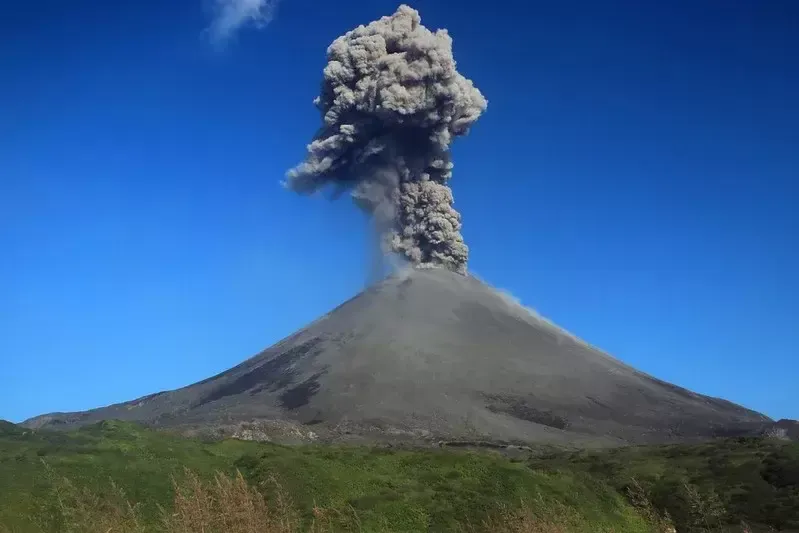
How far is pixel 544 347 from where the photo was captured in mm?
107062

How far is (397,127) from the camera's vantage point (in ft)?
325

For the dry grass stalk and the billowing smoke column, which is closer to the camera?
the dry grass stalk

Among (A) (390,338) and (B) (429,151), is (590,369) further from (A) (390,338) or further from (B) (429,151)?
(B) (429,151)

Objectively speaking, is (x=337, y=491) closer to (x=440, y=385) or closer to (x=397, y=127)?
(x=440, y=385)

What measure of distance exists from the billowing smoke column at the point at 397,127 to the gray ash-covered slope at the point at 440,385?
430 inches

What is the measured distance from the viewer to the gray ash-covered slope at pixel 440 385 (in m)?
76.7

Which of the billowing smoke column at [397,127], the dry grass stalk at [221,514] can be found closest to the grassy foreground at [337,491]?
the dry grass stalk at [221,514]

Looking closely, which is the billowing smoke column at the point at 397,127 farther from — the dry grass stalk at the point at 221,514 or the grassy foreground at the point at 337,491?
the dry grass stalk at the point at 221,514

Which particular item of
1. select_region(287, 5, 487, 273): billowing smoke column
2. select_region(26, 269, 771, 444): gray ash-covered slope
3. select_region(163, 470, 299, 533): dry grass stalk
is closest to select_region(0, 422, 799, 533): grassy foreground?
select_region(163, 470, 299, 533): dry grass stalk

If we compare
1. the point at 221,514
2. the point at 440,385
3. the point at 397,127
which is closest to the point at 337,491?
the point at 221,514

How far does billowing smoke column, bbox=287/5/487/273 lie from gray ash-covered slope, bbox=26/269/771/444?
10.9 metres

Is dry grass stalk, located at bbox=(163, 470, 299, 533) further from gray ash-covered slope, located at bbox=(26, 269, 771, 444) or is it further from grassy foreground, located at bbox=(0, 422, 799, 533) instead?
gray ash-covered slope, located at bbox=(26, 269, 771, 444)

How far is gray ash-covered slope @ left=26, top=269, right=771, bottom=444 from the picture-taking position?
76.7 metres

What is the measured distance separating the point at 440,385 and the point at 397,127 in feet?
111
